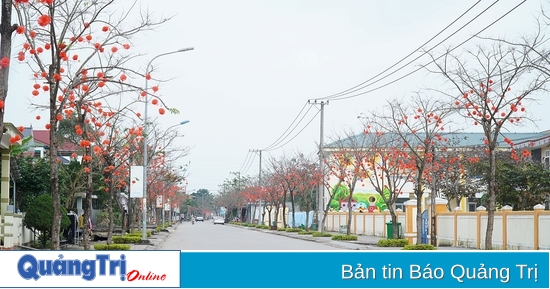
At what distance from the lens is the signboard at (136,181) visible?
33.0m

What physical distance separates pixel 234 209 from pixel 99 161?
97468mm

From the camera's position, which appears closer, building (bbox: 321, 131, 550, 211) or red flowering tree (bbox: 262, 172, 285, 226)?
building (bbox: 321, 131, 550, 211)

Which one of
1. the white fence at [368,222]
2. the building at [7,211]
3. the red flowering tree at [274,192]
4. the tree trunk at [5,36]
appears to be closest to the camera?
the tree trunk at [5,36]

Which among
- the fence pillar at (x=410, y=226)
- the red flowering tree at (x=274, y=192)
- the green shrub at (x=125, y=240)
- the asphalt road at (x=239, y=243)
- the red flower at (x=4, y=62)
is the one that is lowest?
the asphalt road at (x=239, y=243)

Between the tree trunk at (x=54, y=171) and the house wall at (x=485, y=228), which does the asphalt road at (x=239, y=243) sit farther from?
the tree trunk at (x=54, y=171)

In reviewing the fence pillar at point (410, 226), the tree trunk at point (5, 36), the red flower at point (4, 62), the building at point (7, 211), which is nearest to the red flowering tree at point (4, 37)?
the tree trunk at point (5, 36)

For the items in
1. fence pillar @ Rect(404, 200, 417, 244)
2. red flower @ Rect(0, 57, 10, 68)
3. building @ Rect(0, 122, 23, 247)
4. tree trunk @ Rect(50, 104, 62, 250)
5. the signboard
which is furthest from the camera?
fence pillar @ Rect(404, 200, 417, 244)

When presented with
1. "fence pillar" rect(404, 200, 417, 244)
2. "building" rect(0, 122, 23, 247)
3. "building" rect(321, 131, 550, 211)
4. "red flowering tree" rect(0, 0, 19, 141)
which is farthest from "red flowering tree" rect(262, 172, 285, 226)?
"red flowering tree" rect(0, 0, 19, 141)

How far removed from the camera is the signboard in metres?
33.0

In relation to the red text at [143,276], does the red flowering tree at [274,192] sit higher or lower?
higher

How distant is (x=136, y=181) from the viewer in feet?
109

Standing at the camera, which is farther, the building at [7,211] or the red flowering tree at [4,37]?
the building at [7,211]

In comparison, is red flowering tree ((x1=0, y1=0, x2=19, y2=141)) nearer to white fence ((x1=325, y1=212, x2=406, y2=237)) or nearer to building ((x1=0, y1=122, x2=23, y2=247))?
building ((x1=0, y1=122, x2=23, y2=247))

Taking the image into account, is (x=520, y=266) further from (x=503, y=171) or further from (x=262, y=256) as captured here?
(x=503, y=171)
